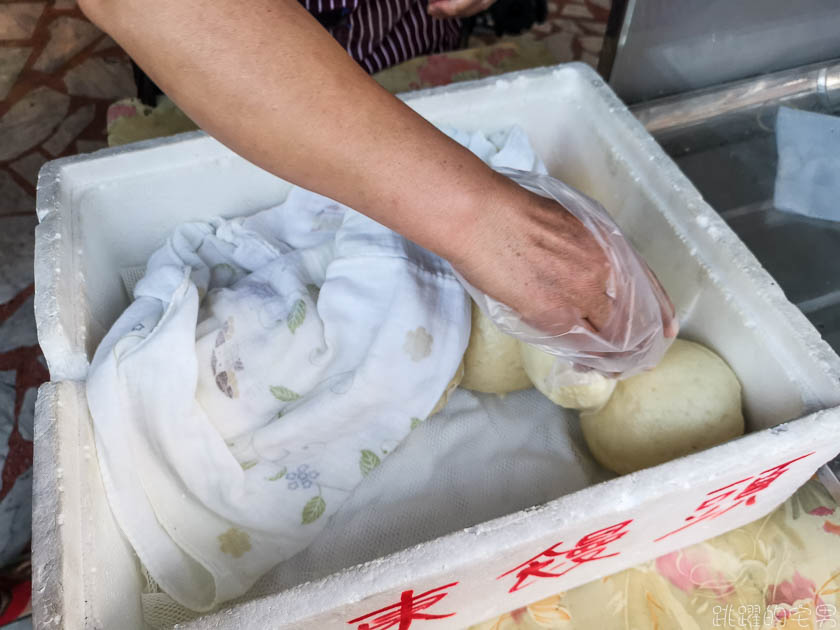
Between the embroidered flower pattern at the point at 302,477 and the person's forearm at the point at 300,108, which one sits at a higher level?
the person's forearm at the point at 300,108

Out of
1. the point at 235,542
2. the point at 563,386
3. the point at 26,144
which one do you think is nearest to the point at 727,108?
the point at 563,386

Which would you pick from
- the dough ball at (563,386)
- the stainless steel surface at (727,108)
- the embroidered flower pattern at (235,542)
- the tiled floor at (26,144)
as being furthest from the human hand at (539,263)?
the tiled floor at (26,144)

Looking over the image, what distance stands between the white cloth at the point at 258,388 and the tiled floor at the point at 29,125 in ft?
1.67

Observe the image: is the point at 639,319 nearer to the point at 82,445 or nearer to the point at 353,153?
the point at 353,153

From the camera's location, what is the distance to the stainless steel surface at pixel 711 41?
848 millimetres

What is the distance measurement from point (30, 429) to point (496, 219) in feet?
3.45

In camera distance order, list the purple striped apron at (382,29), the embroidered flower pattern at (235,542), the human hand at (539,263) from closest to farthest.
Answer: the human hand at (539,263) < the embroidered flower pattern at (235,542) < the purple striped apron at (382,29)

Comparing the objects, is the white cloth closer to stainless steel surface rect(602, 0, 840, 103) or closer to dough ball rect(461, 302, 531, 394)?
dough ball rect(461, 302, 531, 394)

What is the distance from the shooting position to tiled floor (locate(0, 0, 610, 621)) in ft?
3.65

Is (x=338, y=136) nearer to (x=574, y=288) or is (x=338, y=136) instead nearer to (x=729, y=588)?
(x=574, y=288)

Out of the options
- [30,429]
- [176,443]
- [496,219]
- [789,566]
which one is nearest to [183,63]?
[496,219]

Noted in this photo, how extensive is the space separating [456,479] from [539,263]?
0.29 metres

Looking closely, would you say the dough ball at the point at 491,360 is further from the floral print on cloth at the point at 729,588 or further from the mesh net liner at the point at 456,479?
the floral print on cloth at the point at 729,588

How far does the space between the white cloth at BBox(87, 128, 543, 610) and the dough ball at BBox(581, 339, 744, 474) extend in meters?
0.18
